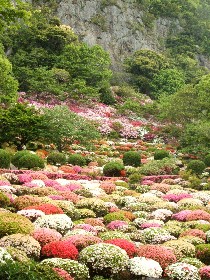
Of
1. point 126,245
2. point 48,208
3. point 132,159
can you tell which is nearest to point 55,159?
point 132,159

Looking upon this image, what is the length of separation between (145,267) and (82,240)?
217 cm

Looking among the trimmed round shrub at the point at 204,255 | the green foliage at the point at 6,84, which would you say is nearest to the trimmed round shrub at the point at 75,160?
the green foliage at the point at 6,84

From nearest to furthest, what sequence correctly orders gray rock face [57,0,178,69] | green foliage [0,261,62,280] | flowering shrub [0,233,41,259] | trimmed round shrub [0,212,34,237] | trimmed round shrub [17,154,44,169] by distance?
1. green foliage [0,261,62,280]
2. flowering shrub [0,233,41,259]
3. trimmed round shrub [0,212,34,237]
4. trimmed round shrub [17,154,44,169]
5. gray rock face [57,0,178,69]

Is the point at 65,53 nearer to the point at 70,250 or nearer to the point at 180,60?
the point at 180,60

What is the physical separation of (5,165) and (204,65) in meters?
66.2

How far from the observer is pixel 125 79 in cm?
7000

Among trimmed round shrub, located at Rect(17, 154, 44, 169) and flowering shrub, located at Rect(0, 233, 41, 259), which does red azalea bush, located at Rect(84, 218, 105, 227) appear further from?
trimmed round shrub, located at Rect(17, 154, 44, 169)

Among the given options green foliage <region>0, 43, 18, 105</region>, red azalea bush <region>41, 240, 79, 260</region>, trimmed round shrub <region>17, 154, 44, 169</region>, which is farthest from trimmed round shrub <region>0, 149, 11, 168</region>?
red azalea bush <region>41, 240, 79, 260</region>

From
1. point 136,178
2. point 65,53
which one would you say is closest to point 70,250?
point 136,178

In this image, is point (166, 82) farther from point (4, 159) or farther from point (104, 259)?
point (104, 259)

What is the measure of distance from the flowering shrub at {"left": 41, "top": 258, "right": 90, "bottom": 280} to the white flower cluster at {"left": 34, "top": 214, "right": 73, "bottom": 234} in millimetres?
3406

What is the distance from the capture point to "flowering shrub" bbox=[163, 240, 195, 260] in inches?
487

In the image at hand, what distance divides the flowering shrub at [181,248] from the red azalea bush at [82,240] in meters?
2.23

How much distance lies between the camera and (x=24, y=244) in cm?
1091
